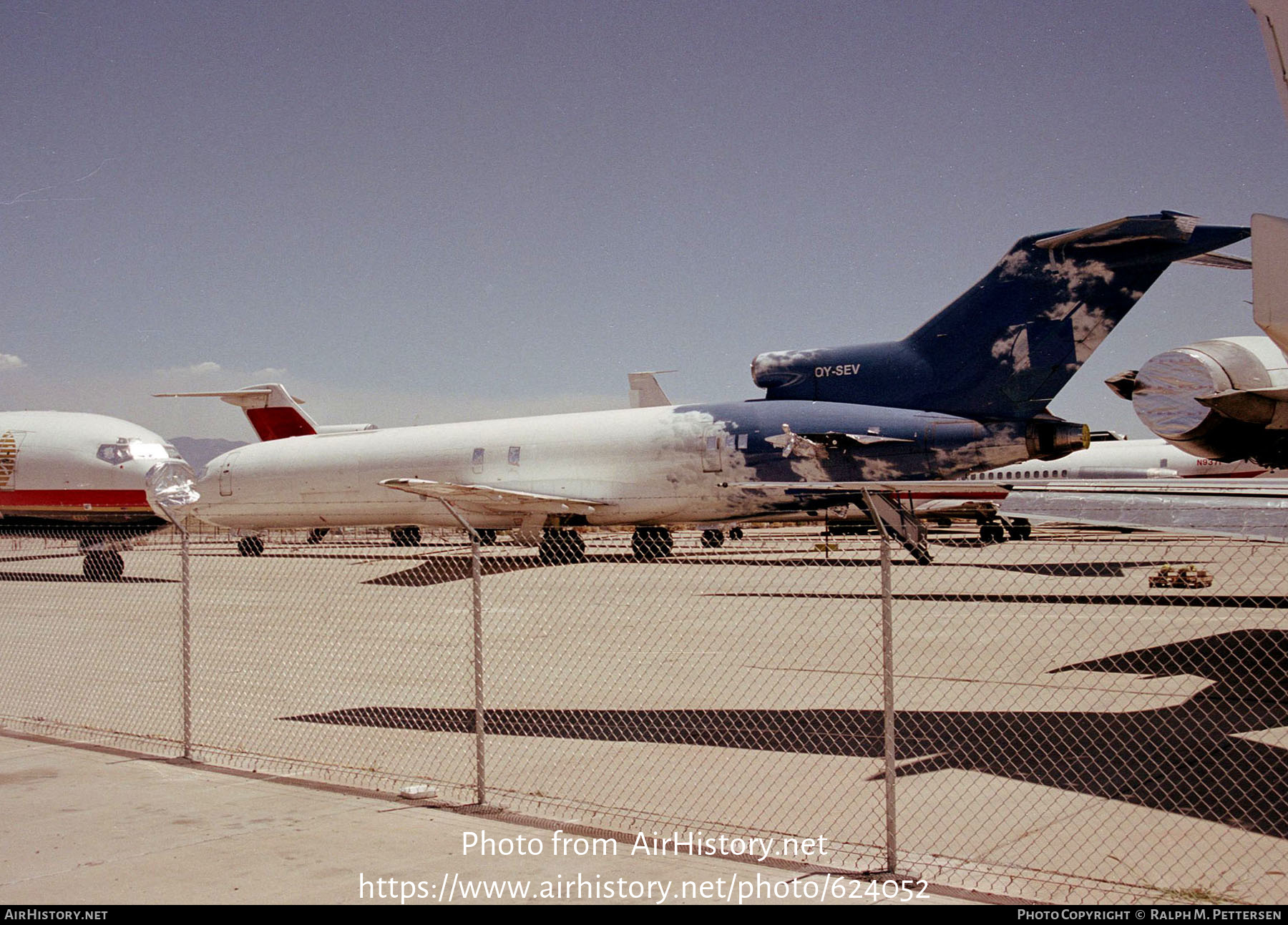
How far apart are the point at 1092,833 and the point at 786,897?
7.21 ft

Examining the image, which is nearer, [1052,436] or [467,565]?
[1052,436]

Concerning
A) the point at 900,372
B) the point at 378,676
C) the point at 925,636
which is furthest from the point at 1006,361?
the point at 378,676

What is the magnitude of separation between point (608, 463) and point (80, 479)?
12.2m

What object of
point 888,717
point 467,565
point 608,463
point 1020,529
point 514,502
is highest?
point 608,463

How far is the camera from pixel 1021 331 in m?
20.4

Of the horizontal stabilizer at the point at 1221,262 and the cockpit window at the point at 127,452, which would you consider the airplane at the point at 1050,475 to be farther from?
the cockpit window at the point at 127,452

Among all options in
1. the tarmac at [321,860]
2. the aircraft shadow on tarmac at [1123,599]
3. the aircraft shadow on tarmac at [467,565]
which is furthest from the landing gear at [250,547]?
the tarmac at [321,860]

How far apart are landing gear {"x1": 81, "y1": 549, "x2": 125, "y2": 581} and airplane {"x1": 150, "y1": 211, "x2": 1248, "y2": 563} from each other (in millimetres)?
1748

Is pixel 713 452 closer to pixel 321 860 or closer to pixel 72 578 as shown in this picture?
pixel 72 578

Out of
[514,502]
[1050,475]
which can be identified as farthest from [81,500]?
[1050,475]

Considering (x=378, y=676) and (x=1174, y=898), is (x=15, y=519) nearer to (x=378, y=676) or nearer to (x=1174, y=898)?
(x=378, y=676)

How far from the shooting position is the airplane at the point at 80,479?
78.8 feet

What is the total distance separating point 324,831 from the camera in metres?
5.84

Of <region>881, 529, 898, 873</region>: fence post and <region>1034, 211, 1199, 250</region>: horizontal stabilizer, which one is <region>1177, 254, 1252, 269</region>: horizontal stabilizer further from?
<region>881, 529, 898, 873</region>: fence post
